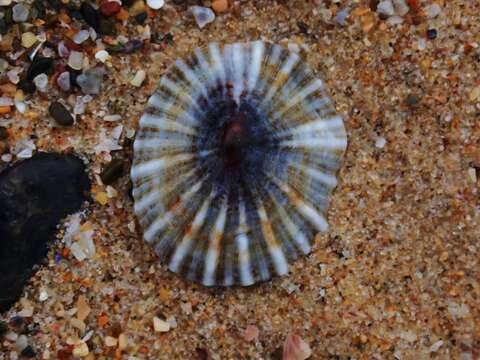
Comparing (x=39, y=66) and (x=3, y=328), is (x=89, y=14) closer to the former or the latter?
(x=39, y=66)

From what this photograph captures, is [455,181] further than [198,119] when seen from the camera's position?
Yes

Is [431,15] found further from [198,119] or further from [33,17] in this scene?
[33,17]

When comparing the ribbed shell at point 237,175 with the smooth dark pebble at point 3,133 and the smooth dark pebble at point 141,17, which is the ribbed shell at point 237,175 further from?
the smooth dark pebble at point 3,133

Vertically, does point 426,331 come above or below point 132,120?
below

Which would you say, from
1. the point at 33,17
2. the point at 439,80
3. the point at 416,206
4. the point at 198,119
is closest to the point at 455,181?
the point at 416,206

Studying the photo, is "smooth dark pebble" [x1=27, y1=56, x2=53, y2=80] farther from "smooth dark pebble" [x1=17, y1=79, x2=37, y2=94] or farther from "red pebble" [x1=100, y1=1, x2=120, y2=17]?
"red pebble" [x1=100, y1=1, x2=120, y2=17]

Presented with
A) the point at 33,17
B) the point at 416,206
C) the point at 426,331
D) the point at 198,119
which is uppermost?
the point at 33,17

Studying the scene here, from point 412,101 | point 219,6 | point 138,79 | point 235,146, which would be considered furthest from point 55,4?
point 412,101
